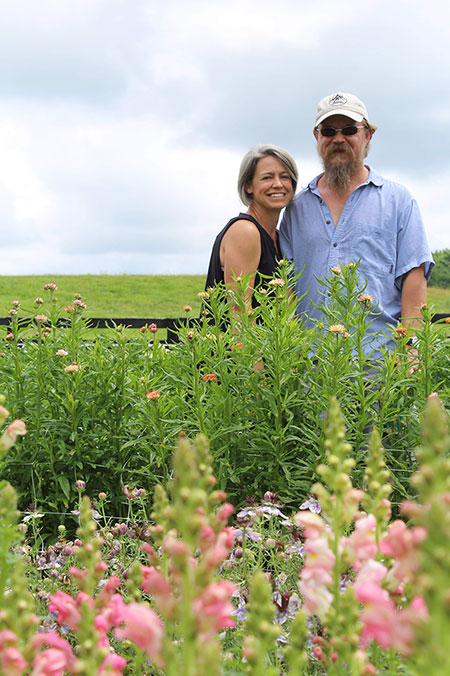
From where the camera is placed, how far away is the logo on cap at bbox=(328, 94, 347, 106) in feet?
17.3

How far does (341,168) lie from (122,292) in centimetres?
2099

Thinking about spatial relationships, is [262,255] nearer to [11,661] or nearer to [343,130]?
[343,130]

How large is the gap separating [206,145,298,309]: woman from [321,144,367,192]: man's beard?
25 centimetres

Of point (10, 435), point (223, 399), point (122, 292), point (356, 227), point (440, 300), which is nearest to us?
point (10, 435)

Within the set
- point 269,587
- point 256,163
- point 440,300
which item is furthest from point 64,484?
point 440,300

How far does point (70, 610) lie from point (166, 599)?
46cm

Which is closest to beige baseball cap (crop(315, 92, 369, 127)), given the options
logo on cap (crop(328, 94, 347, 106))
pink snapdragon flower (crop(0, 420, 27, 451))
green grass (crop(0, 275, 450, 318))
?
logo on cap (crop(328, 94, 347, 106))

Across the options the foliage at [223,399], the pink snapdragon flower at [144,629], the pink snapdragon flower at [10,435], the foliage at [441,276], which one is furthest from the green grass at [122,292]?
the pink snapdragon flower at [144,629]

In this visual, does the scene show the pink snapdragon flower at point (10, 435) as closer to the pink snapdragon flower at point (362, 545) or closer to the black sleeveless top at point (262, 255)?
the pink snapdragon flower at point (362, 545)

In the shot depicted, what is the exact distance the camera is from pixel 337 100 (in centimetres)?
532

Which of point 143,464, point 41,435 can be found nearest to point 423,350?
point 143,464

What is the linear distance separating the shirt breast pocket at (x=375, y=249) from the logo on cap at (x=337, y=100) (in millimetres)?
909

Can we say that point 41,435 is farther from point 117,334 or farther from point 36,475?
point 117,334

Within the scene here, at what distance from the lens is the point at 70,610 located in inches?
57.2
